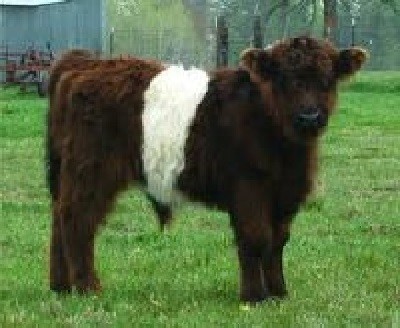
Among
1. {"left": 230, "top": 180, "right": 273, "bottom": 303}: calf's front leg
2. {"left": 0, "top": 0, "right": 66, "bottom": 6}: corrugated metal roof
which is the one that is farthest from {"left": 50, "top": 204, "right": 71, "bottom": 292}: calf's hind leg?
{"left": 0, "top": 0, "right": 66, "bottom": 6}: corrugated metal roof

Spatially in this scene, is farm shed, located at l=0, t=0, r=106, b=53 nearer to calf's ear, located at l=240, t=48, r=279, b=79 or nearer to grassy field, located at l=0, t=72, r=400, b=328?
grassy field, located at l=0, t=72, r=400, b=328

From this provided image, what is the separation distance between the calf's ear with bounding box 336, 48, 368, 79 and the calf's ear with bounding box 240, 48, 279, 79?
44cm

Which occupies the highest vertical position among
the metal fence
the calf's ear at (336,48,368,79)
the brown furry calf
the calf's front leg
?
the calf's ear at (336,48,368,79)

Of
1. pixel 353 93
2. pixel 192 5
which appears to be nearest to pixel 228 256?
pixel 353 93

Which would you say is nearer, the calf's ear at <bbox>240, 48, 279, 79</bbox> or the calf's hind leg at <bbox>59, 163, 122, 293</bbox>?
the calf's ear at <bbox>240, 48, 279, 79</bbox>

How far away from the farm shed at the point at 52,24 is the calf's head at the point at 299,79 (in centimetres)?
3563

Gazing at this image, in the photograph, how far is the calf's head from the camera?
7.04 metres

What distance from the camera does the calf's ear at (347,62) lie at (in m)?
7.34

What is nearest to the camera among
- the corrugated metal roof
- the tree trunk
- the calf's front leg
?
the calf's front leg

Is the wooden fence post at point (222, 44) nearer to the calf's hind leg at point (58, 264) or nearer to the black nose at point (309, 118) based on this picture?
the calf's hind leg at point (58, 264)

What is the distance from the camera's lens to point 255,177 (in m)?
7.33

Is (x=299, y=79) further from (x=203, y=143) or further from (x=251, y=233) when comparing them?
(x=251, y=233)

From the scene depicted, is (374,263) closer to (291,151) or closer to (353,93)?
(291,151)

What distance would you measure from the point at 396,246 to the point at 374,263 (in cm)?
101
